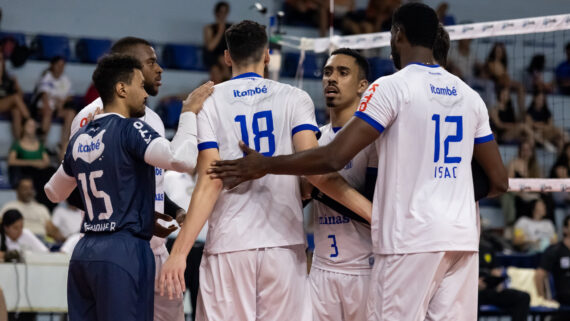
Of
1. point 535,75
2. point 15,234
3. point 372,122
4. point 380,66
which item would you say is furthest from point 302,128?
point 535,75

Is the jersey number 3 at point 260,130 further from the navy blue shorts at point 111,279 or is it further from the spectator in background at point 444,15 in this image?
the spectator in background at point 444,15

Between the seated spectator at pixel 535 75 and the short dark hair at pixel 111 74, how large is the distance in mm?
14202

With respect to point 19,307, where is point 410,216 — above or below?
above

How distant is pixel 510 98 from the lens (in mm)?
16812

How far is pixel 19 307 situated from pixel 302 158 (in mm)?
6048

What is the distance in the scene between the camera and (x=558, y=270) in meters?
12.1

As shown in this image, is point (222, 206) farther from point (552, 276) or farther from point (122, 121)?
point (552, 276)

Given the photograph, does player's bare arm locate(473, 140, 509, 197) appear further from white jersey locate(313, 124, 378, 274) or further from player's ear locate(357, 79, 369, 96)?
player's ear locate(357, 79, 369, 96)

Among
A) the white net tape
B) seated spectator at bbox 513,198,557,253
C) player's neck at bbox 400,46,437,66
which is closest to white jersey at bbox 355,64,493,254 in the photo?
player's neck at bbox 400,46,437,66

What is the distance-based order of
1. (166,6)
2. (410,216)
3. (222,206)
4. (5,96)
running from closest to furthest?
(410,216), (222,206), (5,96), (166,6)

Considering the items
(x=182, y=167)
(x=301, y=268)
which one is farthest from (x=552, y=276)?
(x=182, y=167)

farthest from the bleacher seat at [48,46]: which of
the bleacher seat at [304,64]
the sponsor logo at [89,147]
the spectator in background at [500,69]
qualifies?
the sponsor logo at [89,147]

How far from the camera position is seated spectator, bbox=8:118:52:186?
1315 centimetres

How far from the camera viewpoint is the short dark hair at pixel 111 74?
15.3 feet
